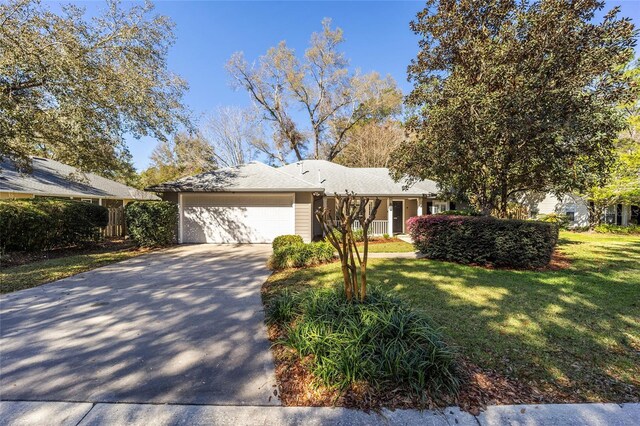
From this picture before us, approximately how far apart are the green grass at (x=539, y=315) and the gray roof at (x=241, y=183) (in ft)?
18.2

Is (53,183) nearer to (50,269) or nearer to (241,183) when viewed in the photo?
(50,269)

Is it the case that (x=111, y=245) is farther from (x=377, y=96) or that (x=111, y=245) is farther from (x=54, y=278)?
(x=377, y=96)

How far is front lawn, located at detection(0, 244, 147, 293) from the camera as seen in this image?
19.4ft

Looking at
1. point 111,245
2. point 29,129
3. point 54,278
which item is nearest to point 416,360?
point 54,278

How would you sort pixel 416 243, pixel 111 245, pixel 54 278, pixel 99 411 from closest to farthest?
pixel 99 411 < pixel 54 278 < pixel 416 243 < pixel 111 245

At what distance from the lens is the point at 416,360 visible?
2592 mm

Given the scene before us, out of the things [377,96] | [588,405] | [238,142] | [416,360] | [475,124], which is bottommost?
[588,405]

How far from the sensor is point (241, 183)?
12.1 meters

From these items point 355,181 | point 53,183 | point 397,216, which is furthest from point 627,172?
point 53,183

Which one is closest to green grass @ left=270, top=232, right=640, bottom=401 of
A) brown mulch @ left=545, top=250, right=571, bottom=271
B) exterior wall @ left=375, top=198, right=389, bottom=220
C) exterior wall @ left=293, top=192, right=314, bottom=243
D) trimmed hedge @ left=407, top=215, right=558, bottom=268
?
brown mulch @ left=545, top=250, right=571, bottom=271

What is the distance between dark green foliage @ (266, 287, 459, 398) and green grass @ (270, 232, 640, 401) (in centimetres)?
67

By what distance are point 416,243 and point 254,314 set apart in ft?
20.7

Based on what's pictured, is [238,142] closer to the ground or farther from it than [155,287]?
farther from it

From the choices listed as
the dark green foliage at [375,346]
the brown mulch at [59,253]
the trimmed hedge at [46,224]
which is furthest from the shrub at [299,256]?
the trimmed hedge at [46,224]
